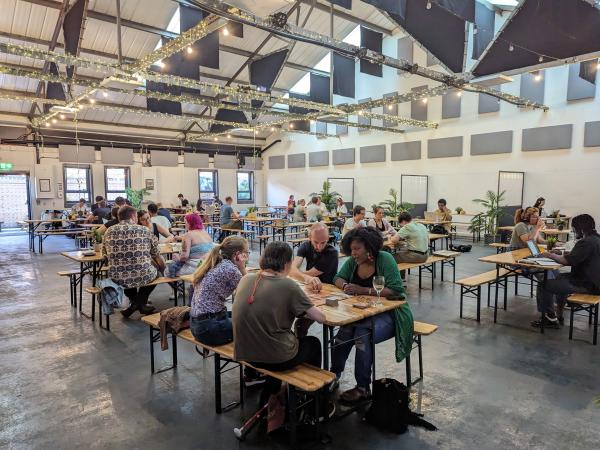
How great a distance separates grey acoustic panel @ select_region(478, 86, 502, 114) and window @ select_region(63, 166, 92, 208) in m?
13.9

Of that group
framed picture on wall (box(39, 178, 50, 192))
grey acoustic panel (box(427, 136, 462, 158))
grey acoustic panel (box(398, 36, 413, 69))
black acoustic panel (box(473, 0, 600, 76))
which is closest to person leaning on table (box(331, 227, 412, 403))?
black acoustic panel (box(473, 0, 600, 76))

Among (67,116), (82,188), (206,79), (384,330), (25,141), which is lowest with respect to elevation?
(384,330)

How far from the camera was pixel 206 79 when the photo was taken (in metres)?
13.4

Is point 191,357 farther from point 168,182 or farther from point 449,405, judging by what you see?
point 168,182

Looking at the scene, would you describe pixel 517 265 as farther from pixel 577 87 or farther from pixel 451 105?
pixel 451 105

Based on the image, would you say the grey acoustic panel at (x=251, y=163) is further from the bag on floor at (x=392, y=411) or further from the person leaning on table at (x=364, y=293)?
the bag on floor at (x=392, y=411)

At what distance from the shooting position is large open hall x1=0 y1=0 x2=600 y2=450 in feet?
8.11

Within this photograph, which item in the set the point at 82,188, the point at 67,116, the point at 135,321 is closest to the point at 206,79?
the point at 67,116

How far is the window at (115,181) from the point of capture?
15.5 meters

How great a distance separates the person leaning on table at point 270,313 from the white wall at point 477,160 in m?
11.0

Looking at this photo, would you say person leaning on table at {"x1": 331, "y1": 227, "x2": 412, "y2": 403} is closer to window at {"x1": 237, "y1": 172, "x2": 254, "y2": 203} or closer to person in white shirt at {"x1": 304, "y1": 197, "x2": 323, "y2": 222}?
person in white shirt at {"x1": 304, "y1": 197, "x2": 323, "y2": 222}

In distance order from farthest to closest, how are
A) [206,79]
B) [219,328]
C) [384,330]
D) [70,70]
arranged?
[206,79]
[70,70]
[384,330]
[219,328]

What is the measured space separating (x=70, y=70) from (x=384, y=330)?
939 cm

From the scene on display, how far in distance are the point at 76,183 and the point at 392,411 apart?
50.9 ft
